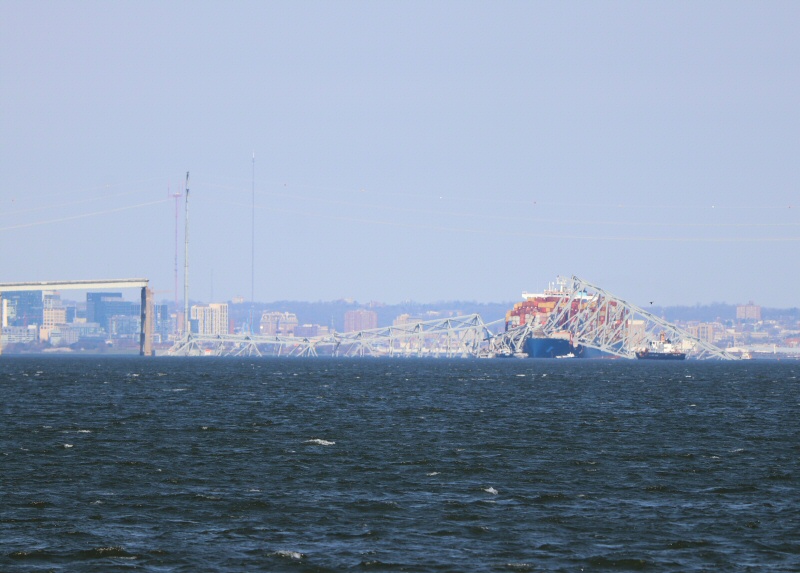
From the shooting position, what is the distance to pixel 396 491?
122 feet

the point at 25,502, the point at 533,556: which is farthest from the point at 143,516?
the point at 533,556

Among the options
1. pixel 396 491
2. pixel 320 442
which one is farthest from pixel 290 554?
pixel 320 442

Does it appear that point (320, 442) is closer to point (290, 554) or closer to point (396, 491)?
point (396, 491)

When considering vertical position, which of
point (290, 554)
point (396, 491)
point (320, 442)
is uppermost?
point (320, 442)

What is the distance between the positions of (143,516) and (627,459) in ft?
68.6

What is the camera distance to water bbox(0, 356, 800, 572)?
27.4m

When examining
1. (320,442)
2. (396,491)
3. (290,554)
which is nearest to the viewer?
(290,554)

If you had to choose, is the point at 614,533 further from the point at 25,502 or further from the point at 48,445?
the point at 48,445

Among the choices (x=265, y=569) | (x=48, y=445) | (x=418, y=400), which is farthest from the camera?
(x=418, y=400)

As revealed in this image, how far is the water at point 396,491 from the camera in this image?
27438mm

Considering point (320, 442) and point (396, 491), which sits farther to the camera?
point (320, 442)

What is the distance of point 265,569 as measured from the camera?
84.9ft

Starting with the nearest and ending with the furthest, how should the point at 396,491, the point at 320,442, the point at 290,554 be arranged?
the point at 290,554 → the point at 396,491 → the point at 320,442

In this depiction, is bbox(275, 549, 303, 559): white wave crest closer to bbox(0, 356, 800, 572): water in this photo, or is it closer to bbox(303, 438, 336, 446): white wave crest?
bbox(0, 356, 800, 572): water
